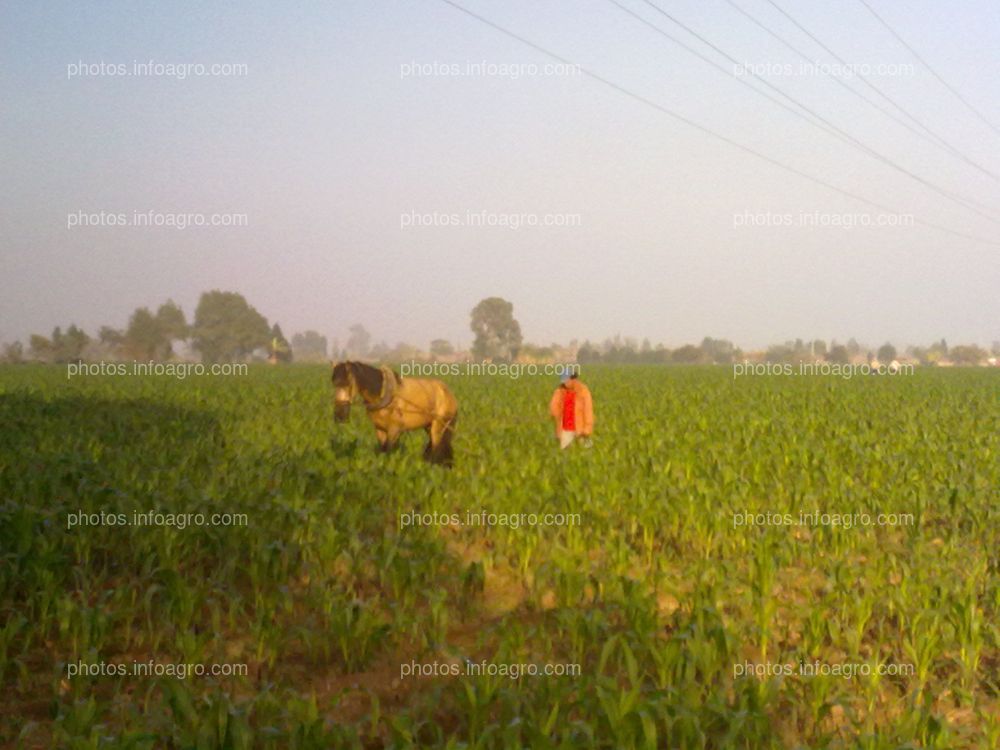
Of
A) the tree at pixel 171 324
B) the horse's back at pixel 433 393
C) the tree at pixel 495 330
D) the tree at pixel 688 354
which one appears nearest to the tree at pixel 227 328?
the tree at pixel 171 324

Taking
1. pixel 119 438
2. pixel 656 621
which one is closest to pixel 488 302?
pixel 119 438

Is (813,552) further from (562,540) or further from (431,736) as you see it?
(431,736)

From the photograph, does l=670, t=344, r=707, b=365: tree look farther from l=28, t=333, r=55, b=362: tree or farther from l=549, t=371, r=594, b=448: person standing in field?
l=549, t=371, r=594, b=448: person standing in field

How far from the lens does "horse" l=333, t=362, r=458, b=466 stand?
13.7 meters

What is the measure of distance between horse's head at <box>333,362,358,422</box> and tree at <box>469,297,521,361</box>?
14427 cm

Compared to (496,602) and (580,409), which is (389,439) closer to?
(580,409)

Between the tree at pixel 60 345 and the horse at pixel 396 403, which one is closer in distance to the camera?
the horse at pixel 396 403

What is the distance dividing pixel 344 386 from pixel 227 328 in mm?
140990

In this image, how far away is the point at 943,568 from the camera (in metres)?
9.04

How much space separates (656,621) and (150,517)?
4.66 metres

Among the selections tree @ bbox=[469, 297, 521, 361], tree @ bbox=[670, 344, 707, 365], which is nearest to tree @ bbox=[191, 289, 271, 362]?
tree @ bbox=[469, 297, 521, 361]

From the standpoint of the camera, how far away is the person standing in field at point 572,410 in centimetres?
1551

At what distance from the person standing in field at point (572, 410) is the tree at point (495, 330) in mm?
142244

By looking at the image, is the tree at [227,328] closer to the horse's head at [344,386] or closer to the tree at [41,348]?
the tree at [41,348]
